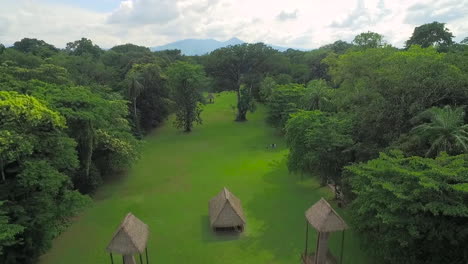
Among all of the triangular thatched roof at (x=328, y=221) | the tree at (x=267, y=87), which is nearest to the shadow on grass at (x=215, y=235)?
the triangular thatched roof at (x=328, y=221)

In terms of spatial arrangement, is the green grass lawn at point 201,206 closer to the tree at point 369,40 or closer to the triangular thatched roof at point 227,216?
the triangular thatched roof at point 227,216

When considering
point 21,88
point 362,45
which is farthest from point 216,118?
point 21,88

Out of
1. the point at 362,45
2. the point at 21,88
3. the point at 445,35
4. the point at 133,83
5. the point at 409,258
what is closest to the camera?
the point at 409,258

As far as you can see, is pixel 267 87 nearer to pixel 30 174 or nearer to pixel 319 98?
pixel 319 98

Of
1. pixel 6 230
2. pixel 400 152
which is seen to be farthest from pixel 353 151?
pixel 6 230

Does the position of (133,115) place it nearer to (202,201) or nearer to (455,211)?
(202,201)

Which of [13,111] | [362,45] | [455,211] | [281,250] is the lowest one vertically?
[281,250]
